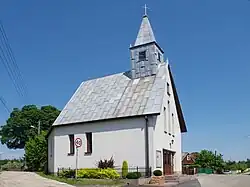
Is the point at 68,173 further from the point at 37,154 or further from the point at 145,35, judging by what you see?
the point at 145,35

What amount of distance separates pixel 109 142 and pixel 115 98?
13.7ft

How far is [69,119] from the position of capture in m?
32.1

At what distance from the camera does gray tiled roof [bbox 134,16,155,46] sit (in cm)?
3316

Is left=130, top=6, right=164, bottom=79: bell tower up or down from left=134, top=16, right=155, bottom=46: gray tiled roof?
down

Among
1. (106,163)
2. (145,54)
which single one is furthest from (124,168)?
(145,54)

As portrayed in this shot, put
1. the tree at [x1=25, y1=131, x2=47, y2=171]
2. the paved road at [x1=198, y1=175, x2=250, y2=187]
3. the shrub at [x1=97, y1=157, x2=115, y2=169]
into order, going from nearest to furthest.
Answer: the paved road at [x1=198, y1=175, x2=250, y2=187]
the shrub at [x1=97, y1=157, x2=115, y2=169]
the tree at [x1=25, y1=131, x2=47, y2=171]

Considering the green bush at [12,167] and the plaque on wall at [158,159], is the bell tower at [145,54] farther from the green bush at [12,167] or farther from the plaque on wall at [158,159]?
the green bush at [12,167]

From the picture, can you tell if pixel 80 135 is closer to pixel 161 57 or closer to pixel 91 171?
pixel 91 171

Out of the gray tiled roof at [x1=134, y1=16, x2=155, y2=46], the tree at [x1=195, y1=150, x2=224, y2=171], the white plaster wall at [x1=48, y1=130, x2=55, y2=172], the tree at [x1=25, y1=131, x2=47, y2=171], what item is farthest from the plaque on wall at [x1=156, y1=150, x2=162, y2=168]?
the tree at [x1=195, y1=150, x2=224, y2=171]

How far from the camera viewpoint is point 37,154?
124 feet

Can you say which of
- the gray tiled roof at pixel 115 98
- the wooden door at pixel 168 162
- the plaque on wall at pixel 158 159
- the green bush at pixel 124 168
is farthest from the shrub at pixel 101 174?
the wooden door at pixel 168 162

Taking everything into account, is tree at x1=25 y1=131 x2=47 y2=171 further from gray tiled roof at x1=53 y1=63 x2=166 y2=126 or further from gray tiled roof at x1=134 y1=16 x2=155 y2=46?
gray tiled roof at x1=134 y1=16 x2=155 y2=46

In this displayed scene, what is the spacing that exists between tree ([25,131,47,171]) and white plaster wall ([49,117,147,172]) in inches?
231

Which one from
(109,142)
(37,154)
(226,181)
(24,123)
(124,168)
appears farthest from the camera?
(24,123)
